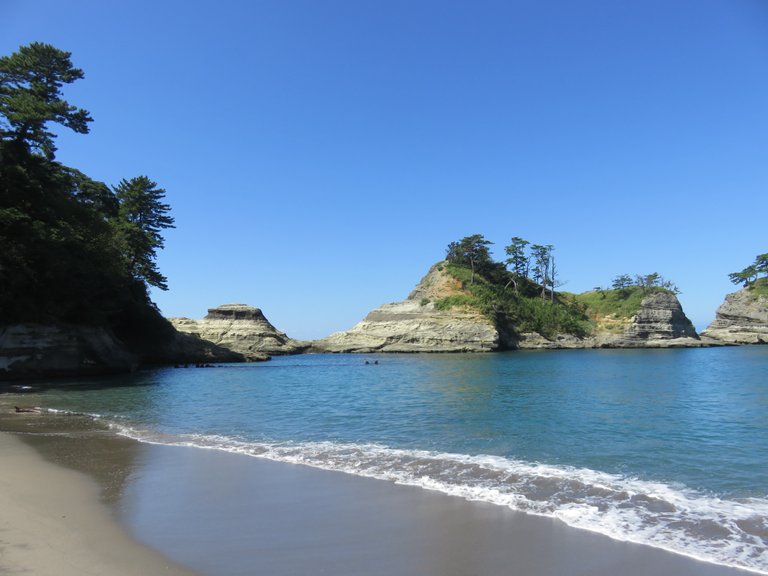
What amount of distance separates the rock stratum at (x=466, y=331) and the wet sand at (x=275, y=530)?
6018cm

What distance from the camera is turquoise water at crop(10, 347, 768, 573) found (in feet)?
22.8

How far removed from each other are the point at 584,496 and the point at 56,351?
3394cm

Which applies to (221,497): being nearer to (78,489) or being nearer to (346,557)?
(78,489)

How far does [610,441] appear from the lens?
12.1m

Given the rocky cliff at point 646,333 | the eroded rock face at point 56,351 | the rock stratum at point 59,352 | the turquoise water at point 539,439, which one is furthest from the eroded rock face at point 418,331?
the turquoise water at point 539,439

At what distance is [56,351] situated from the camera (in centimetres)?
3073

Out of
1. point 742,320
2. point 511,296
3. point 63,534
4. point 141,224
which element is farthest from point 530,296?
point 63,534

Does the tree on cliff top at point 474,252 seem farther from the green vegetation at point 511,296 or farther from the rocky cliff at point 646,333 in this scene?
the rocky cliff at point 646,333

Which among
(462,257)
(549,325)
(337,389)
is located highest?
(462,257)

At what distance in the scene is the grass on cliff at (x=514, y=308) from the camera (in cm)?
7662

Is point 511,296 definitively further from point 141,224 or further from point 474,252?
point 141,224

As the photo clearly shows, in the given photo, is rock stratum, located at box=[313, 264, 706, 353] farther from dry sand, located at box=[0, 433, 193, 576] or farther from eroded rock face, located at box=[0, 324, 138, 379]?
dry sand, located at box=[0, 433, 193, 576]

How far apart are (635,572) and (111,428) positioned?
14.7 m

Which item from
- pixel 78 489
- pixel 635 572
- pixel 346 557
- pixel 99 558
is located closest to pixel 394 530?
pixel 346 557
